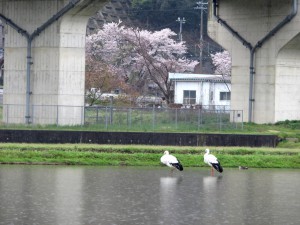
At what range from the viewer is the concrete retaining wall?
39.1 m

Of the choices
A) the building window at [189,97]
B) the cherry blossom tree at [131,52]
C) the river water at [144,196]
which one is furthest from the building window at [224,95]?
the river water at [144,196]

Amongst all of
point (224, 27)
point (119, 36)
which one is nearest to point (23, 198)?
point (224, 27)

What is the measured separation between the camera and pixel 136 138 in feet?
131

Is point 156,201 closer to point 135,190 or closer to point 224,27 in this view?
point 135,190

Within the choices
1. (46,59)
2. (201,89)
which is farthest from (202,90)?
(46,59)

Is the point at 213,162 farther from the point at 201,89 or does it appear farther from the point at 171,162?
the point at 201,89

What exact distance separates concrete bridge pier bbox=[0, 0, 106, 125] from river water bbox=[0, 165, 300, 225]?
354 inches

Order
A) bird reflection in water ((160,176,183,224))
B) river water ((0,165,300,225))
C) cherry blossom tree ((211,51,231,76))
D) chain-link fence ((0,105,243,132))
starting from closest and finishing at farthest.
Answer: river water ((0,165,300,225)) < bird reflection in water ((160,176,183,224)) < chain-link fence ((0,105,243,132)) < cherry blossom tree ((211,51,231,76))

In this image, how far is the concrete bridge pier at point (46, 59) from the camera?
43.6 m

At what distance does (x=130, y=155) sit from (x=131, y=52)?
44541 millimetres

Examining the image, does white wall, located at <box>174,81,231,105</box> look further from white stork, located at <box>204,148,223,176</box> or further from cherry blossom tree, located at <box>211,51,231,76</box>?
white stork, located at <box>204,148,223,176</box>

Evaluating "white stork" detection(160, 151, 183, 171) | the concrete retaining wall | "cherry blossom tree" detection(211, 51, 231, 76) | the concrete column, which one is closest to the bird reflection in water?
"white stork" detection(160, 151, 183, 171)

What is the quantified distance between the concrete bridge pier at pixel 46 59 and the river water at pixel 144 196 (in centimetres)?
900

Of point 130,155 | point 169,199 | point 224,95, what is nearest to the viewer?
point 169,199
